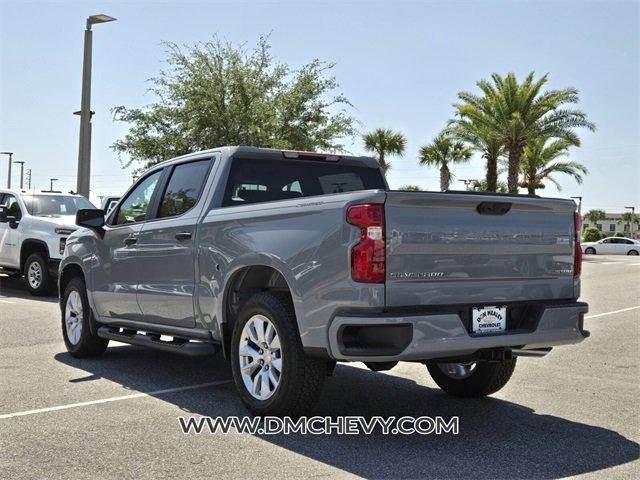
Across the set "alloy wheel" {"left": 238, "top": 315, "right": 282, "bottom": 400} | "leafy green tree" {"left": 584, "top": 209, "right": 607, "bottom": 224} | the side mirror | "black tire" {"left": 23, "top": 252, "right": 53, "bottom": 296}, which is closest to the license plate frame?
"alloy wheel" {"left": 238, "top": 315, "right": 282, "bottom": 400}

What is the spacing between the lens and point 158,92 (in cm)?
3111

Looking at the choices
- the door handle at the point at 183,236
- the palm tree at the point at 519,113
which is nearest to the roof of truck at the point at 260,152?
the door handle at the point at 183,236

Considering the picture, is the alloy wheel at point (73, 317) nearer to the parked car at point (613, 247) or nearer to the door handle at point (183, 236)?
the door handle at point (183, 236)

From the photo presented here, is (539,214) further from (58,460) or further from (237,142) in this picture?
(237,142)

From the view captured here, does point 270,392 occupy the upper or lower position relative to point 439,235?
lower

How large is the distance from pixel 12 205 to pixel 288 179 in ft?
34.7

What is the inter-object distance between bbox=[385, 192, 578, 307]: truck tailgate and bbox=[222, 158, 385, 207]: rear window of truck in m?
1.77

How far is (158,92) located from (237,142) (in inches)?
153

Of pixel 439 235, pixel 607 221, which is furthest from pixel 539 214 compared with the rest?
pixel 607 221

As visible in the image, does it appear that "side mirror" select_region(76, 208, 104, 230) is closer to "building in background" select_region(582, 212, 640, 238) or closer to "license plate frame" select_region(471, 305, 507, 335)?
"license plate frame" select_region(471, 305, 507, 335)

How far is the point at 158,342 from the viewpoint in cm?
671

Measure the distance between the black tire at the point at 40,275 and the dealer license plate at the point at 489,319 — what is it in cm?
1077

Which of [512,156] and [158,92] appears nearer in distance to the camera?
[158,92]

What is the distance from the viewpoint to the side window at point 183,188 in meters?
6.64
